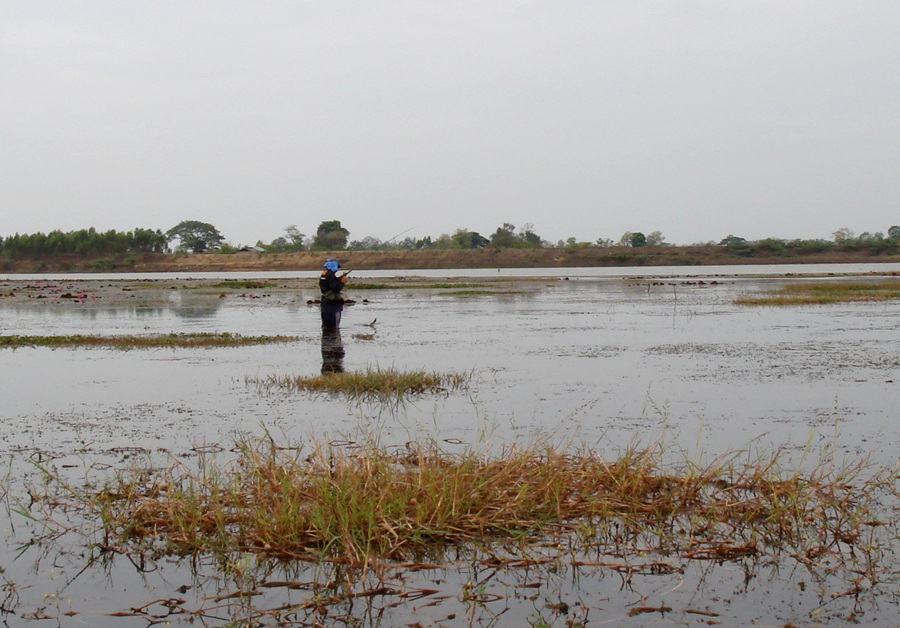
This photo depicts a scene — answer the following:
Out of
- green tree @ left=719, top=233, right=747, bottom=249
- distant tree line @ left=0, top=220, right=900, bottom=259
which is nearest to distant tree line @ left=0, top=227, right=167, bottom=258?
distant tree line @ left=0, top=220, right=900, bottom=259

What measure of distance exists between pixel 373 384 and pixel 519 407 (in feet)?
6.92

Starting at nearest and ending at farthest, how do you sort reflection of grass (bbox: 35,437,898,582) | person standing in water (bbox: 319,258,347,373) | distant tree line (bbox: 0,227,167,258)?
reflection of grass (bbox: 35,437,898,582) < person standing in water (bbox: 319,258,347,373) < distant tree line (bbox: 0,227,167,258)

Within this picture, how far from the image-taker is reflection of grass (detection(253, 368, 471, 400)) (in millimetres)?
11898

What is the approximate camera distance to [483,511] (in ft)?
19.9

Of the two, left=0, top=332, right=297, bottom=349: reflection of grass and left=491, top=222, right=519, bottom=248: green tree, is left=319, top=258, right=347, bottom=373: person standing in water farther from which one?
left=491, top=222, right=519, bottom=248: green tree

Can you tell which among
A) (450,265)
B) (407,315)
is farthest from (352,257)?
(407,315)

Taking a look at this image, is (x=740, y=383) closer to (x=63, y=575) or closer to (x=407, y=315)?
(x=63, y=575)

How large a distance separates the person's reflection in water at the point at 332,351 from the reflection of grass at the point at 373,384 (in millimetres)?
1423

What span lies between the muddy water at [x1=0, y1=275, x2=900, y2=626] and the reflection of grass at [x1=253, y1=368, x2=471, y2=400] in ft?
1.47

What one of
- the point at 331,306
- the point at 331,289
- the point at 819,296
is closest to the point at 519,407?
the point at 331,289

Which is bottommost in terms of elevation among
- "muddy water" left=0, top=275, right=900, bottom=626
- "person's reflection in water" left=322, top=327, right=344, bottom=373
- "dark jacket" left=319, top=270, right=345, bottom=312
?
"muddy water" left=0, top=275, right=900, bottom=626

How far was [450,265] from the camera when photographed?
102 m

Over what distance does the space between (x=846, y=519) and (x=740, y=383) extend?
668 centimetres

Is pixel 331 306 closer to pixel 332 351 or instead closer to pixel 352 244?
pixel 332 351
